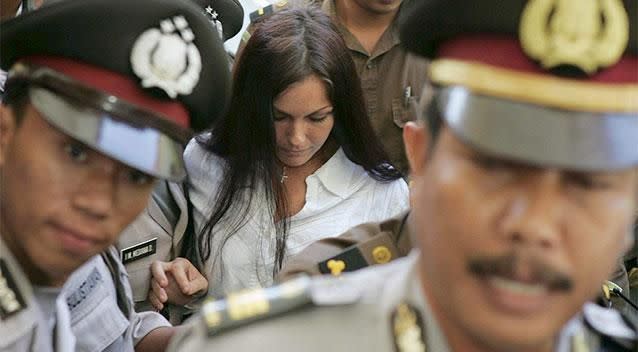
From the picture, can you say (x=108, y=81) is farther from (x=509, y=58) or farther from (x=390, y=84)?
(x=390, y=84)

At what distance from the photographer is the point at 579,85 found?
1.07 m

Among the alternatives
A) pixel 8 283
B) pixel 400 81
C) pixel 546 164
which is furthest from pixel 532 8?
pixel 400 81

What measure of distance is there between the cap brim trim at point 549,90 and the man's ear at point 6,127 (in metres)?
0.70

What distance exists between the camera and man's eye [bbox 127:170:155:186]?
1.41 metres

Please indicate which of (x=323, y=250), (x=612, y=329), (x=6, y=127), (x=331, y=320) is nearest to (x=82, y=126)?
(x=6, y=127)

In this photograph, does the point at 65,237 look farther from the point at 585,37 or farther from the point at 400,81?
the point at 400,81

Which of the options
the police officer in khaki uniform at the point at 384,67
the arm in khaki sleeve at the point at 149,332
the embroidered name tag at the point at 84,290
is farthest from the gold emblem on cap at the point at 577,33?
the police officer in khaki uniform at the point at 384,67

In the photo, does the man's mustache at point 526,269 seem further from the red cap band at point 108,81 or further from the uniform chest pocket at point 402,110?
the uniform chest pocket at point 402,110

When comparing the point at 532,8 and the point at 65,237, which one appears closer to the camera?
the point at 532,8

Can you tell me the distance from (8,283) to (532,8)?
2.80 feet

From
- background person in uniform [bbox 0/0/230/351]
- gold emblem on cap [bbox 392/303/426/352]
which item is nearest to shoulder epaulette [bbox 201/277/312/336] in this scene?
gold emblem on cap [bbox 392/303/426/352]

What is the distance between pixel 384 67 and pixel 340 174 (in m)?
0.45

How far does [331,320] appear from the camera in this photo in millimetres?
1216

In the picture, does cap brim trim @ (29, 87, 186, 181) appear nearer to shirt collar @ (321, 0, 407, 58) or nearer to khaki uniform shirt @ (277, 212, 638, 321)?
khaki uniform shirt @ (277, 212, 638, 321)
